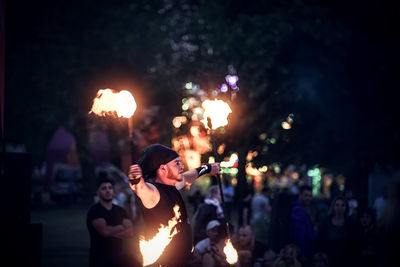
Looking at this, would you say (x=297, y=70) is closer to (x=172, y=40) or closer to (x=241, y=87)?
(x=241, y=87)

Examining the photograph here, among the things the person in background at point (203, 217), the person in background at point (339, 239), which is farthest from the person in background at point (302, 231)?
the person in background at point (203, 217)

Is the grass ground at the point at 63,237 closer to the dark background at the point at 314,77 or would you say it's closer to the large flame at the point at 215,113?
the dark background at the point at 314,77

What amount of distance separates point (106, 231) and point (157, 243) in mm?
2584

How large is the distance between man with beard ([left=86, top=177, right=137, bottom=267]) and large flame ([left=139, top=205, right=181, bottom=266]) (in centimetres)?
243

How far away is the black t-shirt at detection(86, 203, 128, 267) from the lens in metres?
7.10

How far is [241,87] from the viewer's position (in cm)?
1750

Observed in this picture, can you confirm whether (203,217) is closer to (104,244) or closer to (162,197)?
(104,244)

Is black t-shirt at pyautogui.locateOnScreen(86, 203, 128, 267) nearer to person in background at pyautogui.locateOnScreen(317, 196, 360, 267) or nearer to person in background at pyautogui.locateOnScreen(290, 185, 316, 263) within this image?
person in background at pyautogui.locateOnScreen(290, 185, 316, 263)

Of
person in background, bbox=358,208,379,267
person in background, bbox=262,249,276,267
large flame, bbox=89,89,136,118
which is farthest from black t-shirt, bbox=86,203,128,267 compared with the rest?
person in background, bbox=358,208,379,267

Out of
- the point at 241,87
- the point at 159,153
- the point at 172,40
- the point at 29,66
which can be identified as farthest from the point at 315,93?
the point at 29,66

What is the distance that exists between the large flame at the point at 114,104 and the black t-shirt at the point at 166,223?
2.36ft

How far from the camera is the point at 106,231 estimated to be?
7.12 m

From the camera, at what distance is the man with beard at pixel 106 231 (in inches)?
280

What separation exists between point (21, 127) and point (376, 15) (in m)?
20.0
